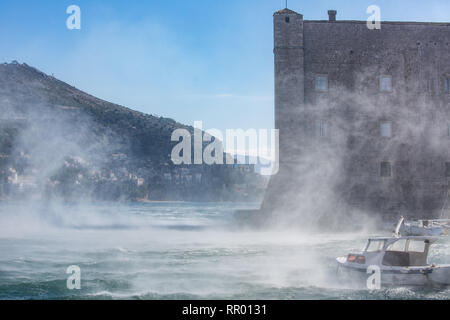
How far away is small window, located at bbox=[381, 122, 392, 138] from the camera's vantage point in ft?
110

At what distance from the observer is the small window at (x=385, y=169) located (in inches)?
1309

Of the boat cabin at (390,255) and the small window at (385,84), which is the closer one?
the boat cabin at (390,255)

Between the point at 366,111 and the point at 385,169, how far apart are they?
3.77 metres

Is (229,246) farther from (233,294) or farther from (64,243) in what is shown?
(233,294)

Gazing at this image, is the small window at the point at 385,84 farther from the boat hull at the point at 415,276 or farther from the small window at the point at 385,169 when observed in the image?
the boat hull at the point at 415,276

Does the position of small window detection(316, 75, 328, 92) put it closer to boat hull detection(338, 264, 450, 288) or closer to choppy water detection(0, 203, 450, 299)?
choppy water detection(0, 203, 450, 299)

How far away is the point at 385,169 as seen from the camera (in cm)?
3331

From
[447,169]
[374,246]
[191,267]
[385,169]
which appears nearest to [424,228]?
[385,169]

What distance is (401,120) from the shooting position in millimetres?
33438

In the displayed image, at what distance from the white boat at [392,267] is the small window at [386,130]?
18.7 metres

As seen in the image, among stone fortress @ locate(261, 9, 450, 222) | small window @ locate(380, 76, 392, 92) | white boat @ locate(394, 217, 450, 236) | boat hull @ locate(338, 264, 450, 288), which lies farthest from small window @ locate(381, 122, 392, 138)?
boat hull @ locate(338, 264, 450, 288)

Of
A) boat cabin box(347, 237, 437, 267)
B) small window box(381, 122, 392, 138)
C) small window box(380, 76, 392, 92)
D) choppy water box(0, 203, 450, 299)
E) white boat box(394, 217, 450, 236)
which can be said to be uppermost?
small window box(380, 76, 392, 92)

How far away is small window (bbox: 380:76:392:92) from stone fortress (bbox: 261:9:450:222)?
0.06 metres

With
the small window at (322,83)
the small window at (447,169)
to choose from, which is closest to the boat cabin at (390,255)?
A: the small window at (322,83)
